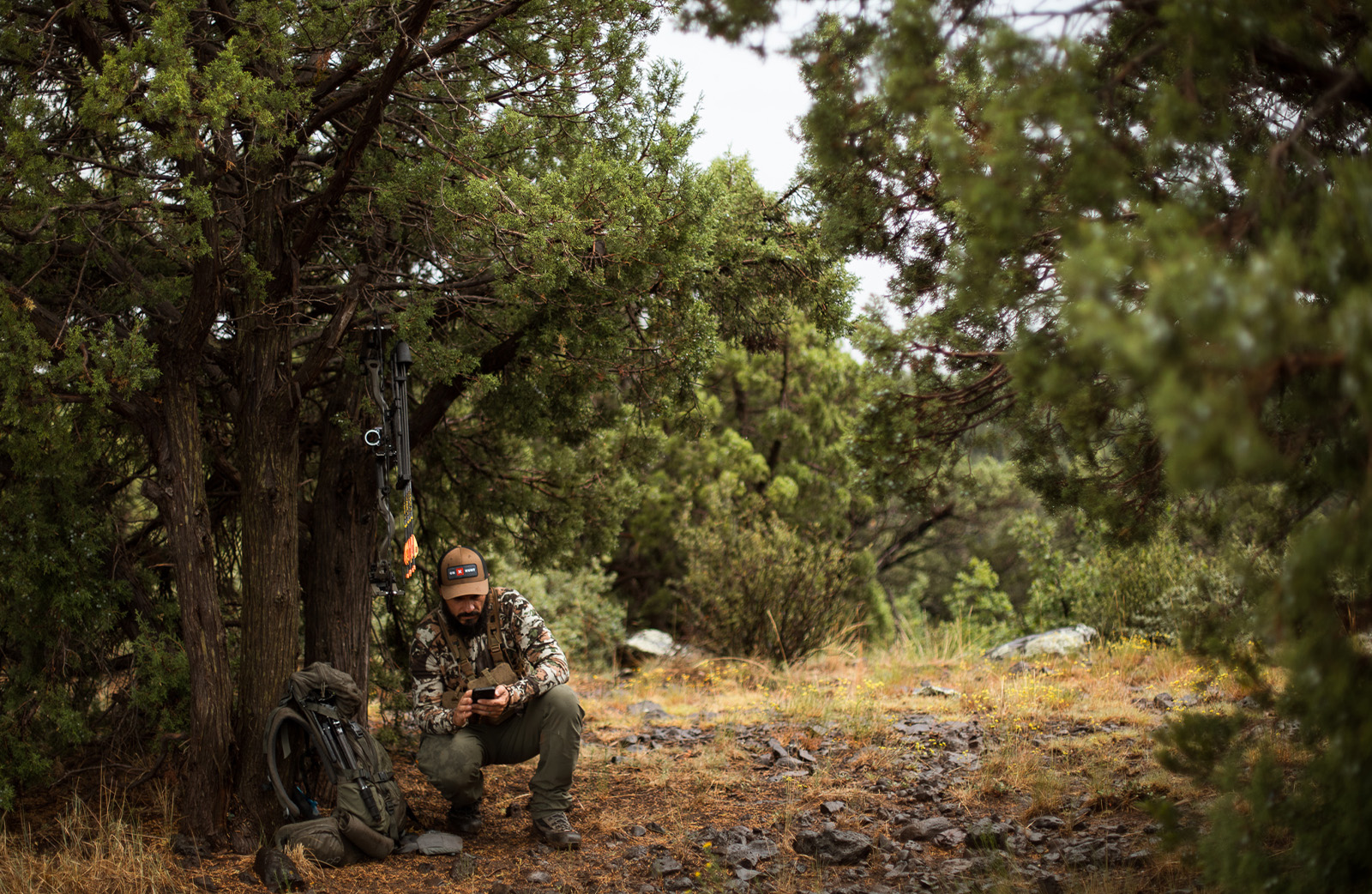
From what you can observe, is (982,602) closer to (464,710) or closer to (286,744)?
(464,710)

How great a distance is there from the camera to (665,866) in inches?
186

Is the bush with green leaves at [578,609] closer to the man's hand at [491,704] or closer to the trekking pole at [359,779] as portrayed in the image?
the man's hand at [491,704]

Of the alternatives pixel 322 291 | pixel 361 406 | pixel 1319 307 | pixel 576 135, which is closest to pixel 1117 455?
pixel 1319 307

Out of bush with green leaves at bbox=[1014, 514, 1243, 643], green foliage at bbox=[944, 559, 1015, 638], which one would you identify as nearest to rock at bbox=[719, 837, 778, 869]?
bush with green leaves at bbox=[1014, 514, 1243, 643]

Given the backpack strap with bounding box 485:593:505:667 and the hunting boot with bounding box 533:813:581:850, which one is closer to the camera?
the hunting boot with bounding box 533:813:581:850

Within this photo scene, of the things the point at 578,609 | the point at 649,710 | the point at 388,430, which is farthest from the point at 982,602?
the point at 388,430

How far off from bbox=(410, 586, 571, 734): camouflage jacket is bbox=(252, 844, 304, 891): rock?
961 mm

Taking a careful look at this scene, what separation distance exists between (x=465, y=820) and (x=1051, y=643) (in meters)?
6.89

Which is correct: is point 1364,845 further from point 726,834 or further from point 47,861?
point 47,861

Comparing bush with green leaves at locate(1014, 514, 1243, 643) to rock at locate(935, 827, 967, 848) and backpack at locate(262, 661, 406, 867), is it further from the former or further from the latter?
backpack at locate(262, 661, 406, 867)

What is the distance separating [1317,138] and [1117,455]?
1908mm

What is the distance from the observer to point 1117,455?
4.92 m

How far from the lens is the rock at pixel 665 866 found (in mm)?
4672

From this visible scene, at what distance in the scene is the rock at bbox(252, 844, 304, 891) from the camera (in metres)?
4.58
